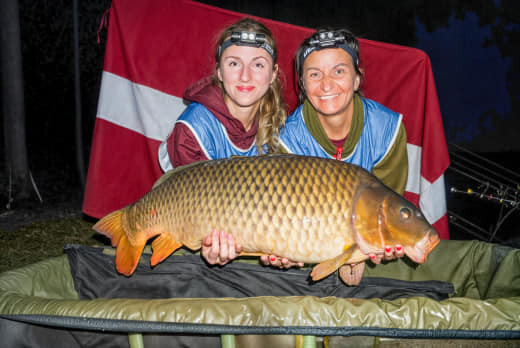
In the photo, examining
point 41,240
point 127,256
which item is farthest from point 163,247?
point 41,240

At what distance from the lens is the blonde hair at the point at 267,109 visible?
1.46 metres

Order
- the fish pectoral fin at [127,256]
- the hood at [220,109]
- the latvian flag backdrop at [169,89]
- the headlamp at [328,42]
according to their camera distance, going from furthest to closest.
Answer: the latvian flag backdrop at [169,89] < the hood at [220,109] < the headlamp at [328,42] < the fish pectoral fin at [127,256]

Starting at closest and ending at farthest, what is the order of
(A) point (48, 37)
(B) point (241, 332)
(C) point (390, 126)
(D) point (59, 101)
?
(B) point (241, 332)
(C) point (390, 126)
(A) point (48, 37)
(D) point (59, 101)

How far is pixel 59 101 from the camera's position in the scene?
4.71 m

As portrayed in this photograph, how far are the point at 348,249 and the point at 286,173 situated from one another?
0.85 ft

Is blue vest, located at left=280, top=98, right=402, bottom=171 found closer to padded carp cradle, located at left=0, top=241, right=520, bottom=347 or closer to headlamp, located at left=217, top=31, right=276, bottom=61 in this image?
headlamp, located at left=217, top=31, right=276, bottom=61

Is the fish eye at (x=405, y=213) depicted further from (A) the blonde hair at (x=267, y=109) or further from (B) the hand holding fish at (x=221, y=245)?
(A) the blonde hair at (x=267, y=109)

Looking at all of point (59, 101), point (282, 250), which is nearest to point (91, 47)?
point (59, 101)

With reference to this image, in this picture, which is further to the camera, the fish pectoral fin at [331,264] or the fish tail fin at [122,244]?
the fish tail fin at [122,244]

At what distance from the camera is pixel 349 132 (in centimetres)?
146

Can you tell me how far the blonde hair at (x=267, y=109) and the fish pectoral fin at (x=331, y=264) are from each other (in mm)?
641

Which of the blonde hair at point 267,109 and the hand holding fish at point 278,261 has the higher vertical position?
the blonde hair at point 267,109

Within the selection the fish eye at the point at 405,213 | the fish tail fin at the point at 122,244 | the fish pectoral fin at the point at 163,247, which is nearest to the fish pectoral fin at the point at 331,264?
the fish eye at the point at 405,213

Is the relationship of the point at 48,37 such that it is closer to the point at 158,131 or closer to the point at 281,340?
the point at 158,131
